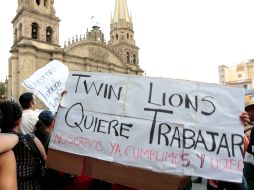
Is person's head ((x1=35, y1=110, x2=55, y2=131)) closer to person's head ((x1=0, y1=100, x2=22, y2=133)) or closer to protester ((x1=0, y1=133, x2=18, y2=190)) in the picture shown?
person's head ((x1=0, y1=100, x2=22, y2=133))

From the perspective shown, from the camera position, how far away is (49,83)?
5.42 meters

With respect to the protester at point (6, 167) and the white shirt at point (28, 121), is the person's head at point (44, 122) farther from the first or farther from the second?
the protester at point (6, 167)

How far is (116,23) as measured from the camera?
165ft

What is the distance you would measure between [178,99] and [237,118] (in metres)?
0.57

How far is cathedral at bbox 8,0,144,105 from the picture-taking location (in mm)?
31891

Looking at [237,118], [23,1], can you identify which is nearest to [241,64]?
[23,1]

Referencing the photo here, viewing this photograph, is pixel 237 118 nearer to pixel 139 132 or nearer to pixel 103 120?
pixel 139 132

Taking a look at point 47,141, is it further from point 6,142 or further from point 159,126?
point 6,142

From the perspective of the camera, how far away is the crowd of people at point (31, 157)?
168 centimetres

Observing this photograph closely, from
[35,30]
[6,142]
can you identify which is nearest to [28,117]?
[6,142]

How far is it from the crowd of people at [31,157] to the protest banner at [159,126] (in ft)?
0.79

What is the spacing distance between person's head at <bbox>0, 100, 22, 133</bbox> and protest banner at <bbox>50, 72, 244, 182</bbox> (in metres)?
0.57

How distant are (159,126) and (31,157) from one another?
1.28m

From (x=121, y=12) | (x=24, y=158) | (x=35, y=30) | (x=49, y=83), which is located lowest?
(x=24, y=158)
